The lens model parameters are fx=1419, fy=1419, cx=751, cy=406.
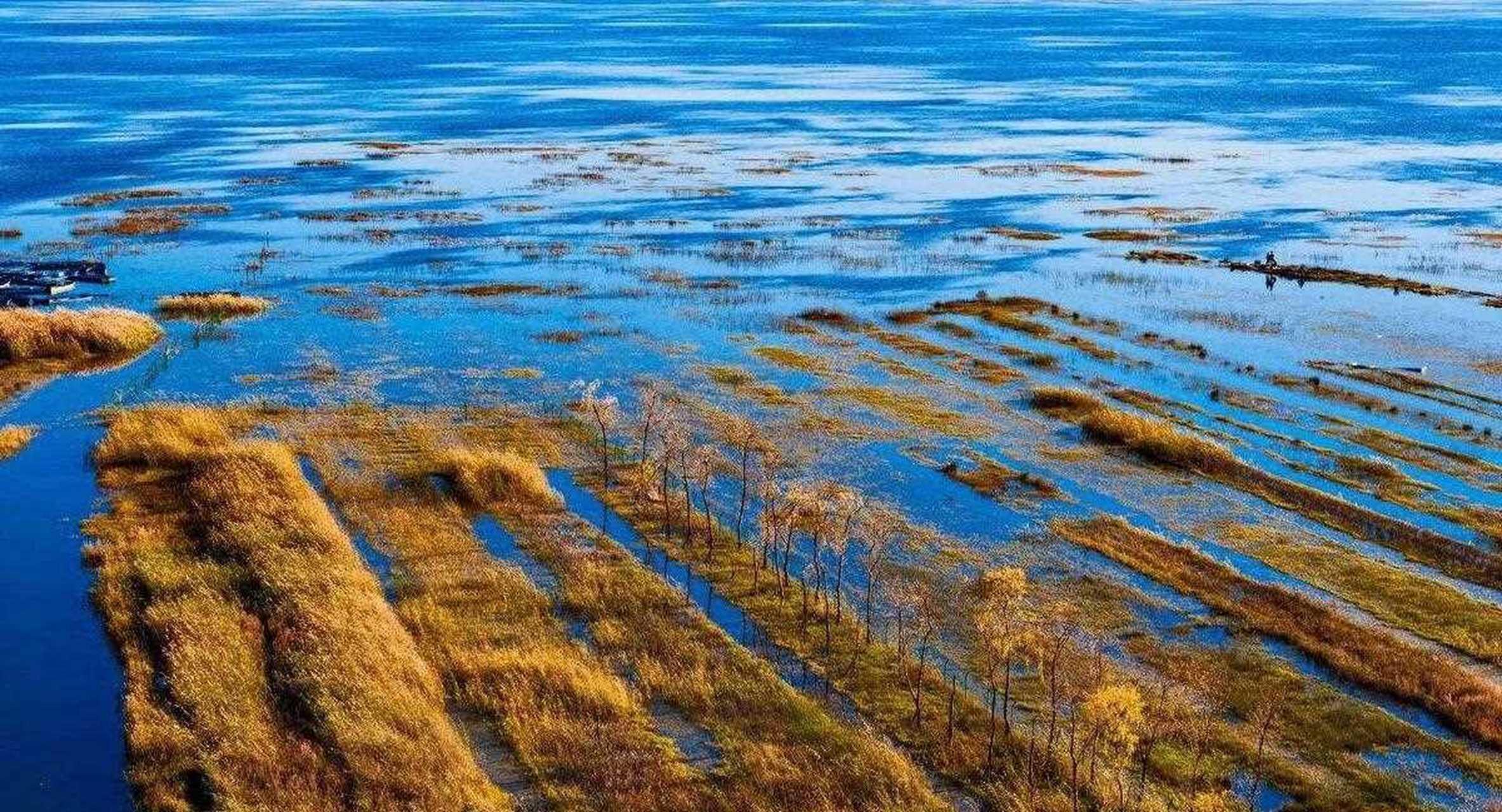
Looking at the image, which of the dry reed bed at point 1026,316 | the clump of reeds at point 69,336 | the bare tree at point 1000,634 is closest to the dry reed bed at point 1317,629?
the bare tree at point 1000,634

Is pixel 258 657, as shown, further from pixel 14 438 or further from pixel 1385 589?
pixel 1385 589

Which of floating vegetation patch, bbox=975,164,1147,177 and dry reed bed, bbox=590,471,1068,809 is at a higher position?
floating vegetation patch, bbox=975,164,1147,177

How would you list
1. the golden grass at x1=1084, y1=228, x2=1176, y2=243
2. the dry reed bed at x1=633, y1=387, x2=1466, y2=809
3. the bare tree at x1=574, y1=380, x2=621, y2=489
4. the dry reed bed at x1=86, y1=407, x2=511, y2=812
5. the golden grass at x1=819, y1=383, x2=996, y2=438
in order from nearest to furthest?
the dry reed bed at x1=86, y1=407, x2=511, y2=812
the dry reed bed at x1=633, y1=387, x2=1466, y2=809
the bare tree at x1=574, y1=380, x2=621, y2=489
the golden grass at x1=819, y1=383, x2=996, y2=438
the golden grass at x1=1084, y1=228, x2=1176, y2=243

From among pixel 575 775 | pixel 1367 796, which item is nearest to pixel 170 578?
pixel 575 775

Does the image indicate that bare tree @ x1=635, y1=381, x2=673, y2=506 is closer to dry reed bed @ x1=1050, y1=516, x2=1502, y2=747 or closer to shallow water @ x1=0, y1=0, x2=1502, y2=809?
shallow water @ x1=0, y1=0, x2=1502, y2=809

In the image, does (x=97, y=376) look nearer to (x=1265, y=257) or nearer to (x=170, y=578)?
(x=170, y=578)

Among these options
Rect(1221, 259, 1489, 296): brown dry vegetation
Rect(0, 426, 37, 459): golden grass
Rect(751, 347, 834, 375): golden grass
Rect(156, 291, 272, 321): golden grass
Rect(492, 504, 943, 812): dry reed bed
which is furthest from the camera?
Rect(1221, 259, 1489, 296): brown dry vegetation

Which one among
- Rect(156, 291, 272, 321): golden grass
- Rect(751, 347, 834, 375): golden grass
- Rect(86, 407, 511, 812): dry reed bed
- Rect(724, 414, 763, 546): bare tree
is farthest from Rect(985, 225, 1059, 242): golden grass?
Rect(86, 407, 511, 812): dry reed bed
